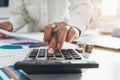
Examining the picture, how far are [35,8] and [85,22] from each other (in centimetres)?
37

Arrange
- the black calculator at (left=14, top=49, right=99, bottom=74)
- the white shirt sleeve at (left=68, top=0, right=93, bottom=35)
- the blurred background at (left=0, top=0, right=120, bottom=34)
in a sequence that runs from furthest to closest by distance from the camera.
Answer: the blurred background at (left=0, top=0, right=120, bottom=34), the white shirt sleeve at (left=68, top=0, right=93, bottom=35), the black calculator at (left=14, top=49, right=99, bottom=74)

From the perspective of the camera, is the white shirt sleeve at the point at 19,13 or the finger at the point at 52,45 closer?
the finger at the point at 52,45

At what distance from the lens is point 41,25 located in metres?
1.30

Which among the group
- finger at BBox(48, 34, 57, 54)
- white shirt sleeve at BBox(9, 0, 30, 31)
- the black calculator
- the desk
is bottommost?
the desk

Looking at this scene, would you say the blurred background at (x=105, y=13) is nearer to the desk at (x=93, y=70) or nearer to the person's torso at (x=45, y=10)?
the person's torso at (x=45, y=10)

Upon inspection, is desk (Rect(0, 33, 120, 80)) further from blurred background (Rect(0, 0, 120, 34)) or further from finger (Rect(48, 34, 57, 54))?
blurred background (Rect(0, 0, 120, 34))

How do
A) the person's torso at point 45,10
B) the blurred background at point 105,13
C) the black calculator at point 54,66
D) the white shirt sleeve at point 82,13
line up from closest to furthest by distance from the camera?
1. the black calculator at point 54,66
2. the white shirt sleeve at point 82,13
3. the person's torso at point 45,10
4. the blurred background at point 105,13

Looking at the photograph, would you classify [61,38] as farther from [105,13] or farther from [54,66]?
[105,13]

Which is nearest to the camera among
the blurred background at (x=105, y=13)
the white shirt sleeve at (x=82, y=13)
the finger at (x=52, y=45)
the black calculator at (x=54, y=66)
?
the black calculator at (x=54, y=66)

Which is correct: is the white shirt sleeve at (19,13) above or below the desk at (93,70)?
above

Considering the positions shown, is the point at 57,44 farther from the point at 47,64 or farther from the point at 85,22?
the point at 85,22

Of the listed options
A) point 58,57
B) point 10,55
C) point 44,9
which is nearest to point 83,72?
point 58,57

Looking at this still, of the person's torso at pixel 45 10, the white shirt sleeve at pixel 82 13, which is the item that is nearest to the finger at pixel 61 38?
the white shirt sleeve at pixel 82 13

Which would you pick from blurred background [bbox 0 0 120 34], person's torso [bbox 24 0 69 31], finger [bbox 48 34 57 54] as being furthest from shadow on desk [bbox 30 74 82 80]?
blurred background [bbox 0 0 120 34]
